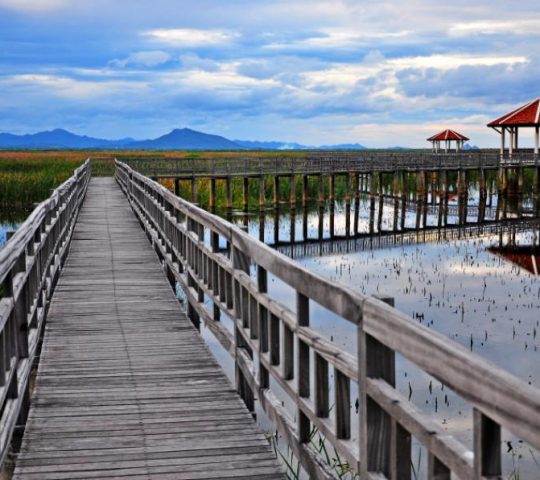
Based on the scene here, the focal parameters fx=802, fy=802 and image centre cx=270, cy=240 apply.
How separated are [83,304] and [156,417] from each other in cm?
469

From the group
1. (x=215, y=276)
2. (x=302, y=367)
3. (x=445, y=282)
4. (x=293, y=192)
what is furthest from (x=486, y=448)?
(x=293, y=192)

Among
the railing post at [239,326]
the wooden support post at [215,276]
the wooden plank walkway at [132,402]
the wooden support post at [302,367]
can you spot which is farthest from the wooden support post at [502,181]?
the wooden support post at [302,367]

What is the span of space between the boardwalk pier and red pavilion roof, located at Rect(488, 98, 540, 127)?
1775 inches

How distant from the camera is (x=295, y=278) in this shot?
4324 millimetres

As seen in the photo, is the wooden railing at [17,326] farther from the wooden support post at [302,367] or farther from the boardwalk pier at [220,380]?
the wooden support post at [302,367]

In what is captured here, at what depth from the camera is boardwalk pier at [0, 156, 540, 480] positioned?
8.86 ft

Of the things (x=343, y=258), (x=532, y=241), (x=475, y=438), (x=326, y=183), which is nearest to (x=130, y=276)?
(x=475, y=438)

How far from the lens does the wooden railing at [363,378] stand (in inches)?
92.5

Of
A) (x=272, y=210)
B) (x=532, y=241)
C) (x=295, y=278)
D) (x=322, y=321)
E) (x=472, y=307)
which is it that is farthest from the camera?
(x=272, y=210)

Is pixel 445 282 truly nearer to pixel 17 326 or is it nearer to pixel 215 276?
pixel 215 276

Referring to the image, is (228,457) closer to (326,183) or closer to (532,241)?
(532,241)

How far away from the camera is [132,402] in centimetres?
609

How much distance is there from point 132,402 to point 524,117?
5076 centimetres

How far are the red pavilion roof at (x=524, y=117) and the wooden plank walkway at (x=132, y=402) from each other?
4533 cm
